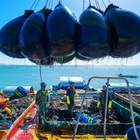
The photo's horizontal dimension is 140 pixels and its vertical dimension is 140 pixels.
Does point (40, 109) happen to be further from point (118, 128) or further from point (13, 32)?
point (13, 32)

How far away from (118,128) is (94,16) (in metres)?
5.73

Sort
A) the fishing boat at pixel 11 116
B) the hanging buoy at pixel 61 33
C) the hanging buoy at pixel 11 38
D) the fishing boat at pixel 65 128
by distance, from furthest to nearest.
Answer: the fishing boat at pixel 11 116 < the fishing boat at pixel 65 128 < the hanging buoy at pixel 11 38 < the hanging buoy at pixel 61 33

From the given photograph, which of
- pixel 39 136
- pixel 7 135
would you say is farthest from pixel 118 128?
pixel 7 135

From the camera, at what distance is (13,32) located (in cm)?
417

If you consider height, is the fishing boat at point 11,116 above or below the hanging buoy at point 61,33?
below

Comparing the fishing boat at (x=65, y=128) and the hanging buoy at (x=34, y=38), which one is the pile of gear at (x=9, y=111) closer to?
the fishing boat at (x=65, y=128)

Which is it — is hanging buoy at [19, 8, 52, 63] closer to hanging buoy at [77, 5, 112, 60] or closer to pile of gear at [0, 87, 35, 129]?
hanging buoy at [77, 5, 112, 60]

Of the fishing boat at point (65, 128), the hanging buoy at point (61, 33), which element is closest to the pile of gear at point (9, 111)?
the fishing boat at point (65, 128)

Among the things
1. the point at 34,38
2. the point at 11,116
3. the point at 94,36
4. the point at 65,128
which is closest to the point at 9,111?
the point at 11,116

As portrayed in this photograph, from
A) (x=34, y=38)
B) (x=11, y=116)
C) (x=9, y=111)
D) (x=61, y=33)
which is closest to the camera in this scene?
(x=61, y=33)

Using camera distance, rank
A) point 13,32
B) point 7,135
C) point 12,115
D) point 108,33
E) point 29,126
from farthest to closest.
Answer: point 12,115, point 29,126, point 7,135, point 13,32, point 108,33

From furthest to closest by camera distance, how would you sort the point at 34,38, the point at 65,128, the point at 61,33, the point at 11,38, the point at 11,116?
1. the point at 11,116
2. the point at 65,128
3. the point at 11,38
4. the point at 34,38
5. the point at 61,33

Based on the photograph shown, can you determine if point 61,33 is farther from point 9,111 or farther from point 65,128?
point 9,111

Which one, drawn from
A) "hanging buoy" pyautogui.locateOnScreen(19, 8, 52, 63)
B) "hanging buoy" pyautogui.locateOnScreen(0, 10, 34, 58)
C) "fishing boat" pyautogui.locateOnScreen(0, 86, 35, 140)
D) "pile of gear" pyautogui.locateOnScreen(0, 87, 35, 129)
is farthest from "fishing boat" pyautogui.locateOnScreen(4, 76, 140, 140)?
"hanging buoy" pyautogui.locateOnScreen(19, 8, 52, 63)
